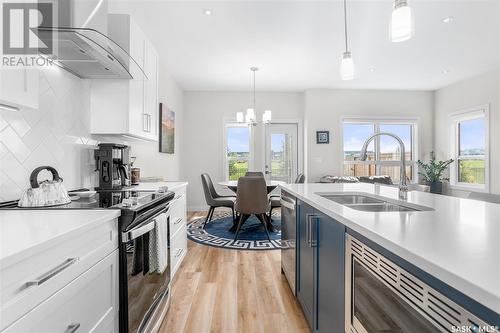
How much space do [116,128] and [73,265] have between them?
1457 millimetres

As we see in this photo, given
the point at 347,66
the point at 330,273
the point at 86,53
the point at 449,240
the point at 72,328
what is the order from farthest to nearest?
the point at 347,66, the point at 86,53, the point at 330,273, the point at 72,328, the point at 449,240

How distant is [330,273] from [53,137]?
1953 millimetres

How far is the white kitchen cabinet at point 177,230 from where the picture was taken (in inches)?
91.9

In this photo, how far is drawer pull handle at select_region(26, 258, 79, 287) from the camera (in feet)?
2.40

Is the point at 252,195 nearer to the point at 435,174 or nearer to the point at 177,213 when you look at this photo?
the point at 177,213

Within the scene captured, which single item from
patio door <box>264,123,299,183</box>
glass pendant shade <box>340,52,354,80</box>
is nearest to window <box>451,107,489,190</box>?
patio door <box>264,123,299,183</box>

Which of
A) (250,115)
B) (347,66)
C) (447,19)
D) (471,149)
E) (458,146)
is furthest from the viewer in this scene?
(458,146)

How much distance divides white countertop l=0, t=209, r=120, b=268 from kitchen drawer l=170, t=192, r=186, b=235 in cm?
112

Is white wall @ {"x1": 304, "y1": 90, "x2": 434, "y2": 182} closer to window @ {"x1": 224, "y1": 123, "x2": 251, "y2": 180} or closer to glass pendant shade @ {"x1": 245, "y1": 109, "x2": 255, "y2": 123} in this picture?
window @ {"x1": 224, "y1": 123, "x2": 251, "y2": 180}

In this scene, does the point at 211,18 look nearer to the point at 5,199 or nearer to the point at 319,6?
the point at 319,6

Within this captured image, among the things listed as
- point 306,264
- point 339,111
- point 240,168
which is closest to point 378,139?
point 339,111

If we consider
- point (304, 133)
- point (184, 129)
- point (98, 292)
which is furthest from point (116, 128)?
point (304, 133)

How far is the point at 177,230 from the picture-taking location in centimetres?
252

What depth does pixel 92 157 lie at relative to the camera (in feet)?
7.16
